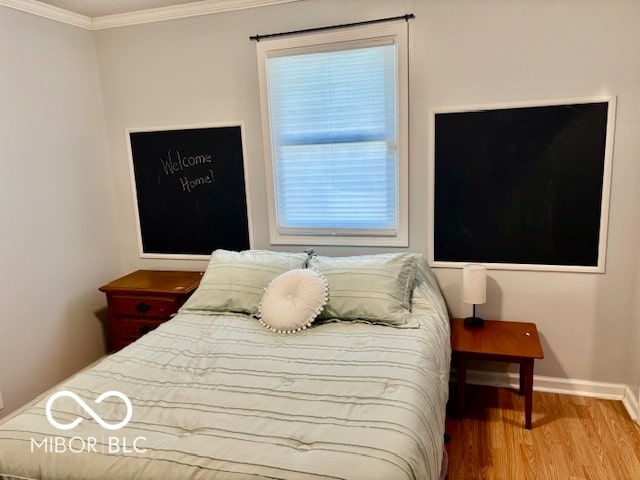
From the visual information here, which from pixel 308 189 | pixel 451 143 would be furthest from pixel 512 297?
pixel 308 189

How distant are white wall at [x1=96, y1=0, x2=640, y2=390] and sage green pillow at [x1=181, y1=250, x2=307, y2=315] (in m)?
0.44

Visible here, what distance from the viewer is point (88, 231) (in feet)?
10.2

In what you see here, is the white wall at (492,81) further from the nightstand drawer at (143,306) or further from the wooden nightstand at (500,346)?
the nightstand drawer at (143,306)

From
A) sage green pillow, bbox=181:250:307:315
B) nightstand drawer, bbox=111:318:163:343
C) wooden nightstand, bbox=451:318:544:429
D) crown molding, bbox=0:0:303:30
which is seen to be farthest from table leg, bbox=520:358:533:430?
crown molding, bbox=0:0:303:30

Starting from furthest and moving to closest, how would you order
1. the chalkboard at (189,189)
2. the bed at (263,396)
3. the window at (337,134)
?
the chalkboard at (189,189) → the window at (337,134) → the bed at (263,396)

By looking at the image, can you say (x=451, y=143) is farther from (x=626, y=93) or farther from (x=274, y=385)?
(x=274, y=385)

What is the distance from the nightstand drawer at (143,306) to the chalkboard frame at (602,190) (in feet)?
5.41

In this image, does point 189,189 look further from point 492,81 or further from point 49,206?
point 492,81

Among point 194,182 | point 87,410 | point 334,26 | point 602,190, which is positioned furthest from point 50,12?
point 602,190

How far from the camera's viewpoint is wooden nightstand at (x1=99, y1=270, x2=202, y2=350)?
9.23 ft

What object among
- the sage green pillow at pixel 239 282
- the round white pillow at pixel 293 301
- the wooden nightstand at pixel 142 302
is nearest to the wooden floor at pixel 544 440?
the round white pillow at pixel 293 301

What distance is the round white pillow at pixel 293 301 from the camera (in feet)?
7.32

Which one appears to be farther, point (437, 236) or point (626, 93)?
point (437, 236)

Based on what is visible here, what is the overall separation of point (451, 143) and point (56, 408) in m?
2.28
